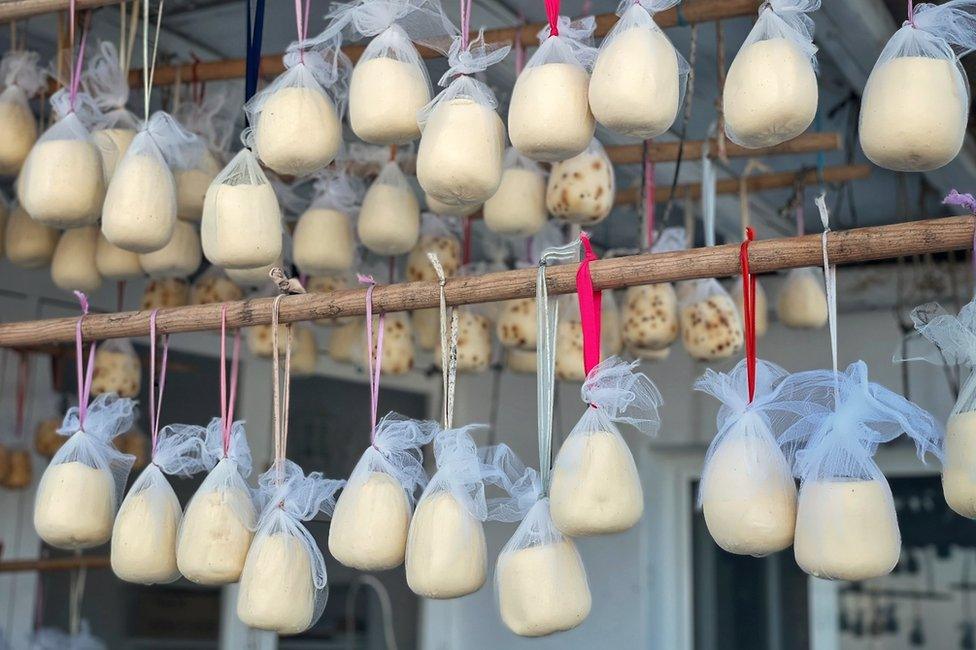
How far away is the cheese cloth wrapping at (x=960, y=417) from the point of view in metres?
1.48

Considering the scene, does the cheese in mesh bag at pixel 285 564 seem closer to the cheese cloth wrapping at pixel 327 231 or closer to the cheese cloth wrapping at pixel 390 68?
the cheese cloth wrapping at pixel 390 68

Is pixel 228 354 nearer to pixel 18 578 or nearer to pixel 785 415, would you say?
pixel 18 578

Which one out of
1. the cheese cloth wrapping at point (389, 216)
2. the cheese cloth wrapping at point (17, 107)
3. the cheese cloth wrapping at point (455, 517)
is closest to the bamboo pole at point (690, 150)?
the cheese cloth wrapping at point (389, 216)

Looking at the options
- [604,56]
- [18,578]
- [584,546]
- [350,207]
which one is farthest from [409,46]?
[584,546]

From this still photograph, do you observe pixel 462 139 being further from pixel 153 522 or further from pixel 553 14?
pixel 153 522

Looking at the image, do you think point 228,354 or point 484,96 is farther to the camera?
point 228,354

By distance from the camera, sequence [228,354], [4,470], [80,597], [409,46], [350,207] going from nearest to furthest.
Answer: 1. [409,46]
2. [350,207]
3. [4,470]
4. [80,597]
5. [228,354]

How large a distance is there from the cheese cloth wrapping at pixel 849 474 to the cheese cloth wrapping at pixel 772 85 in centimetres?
35

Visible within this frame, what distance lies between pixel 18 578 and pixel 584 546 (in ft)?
8.16

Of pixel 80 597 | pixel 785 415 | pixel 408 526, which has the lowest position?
pixel 80 597

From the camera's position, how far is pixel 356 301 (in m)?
1.89

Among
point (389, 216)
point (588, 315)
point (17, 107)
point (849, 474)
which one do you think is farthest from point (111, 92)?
point (849, 474)

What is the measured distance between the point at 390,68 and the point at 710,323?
4.13 feet

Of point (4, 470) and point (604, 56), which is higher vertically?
point (604, 56)
